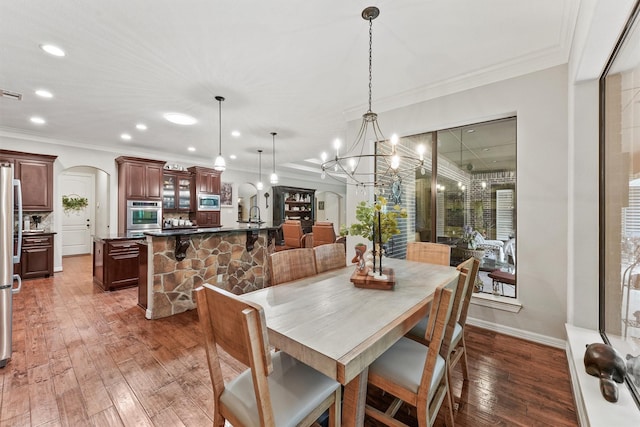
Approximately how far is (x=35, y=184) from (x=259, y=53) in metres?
5.45

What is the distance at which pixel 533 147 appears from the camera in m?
2.64

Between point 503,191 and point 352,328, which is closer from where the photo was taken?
point 352,328

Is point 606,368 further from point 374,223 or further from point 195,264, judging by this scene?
point 195,264

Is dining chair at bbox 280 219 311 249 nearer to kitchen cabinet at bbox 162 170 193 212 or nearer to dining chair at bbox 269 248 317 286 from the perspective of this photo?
kitchen cabinet at bbox 162 170 193 212

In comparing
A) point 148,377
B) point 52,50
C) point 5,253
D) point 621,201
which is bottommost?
point 148,377

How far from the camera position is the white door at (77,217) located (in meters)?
7.59

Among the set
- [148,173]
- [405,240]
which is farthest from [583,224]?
[148,173]

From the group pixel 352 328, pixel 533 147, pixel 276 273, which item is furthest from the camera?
pixel 533 147

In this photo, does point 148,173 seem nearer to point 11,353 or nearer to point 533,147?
point 11,353

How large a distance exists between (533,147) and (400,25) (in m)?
1.78

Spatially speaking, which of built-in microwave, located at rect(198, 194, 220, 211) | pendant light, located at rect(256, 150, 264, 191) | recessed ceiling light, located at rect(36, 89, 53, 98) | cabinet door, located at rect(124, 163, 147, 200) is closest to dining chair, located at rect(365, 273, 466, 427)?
recessed ceiling light, located at rect(36, 89, 53, 98)

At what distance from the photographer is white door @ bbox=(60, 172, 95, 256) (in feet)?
24.9

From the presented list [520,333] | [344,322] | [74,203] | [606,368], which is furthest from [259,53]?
[74,203]

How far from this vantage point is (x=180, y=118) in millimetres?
4281
